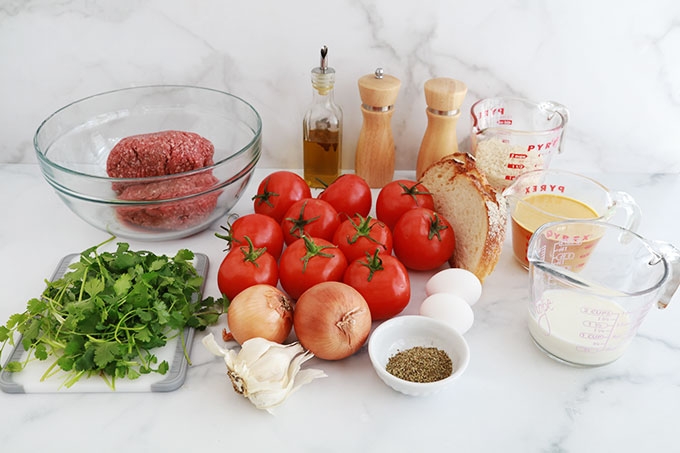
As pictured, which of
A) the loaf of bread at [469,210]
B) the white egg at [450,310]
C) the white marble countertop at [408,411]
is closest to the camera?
the white marble countertop at [408,411]

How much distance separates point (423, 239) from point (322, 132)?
1.24 ft

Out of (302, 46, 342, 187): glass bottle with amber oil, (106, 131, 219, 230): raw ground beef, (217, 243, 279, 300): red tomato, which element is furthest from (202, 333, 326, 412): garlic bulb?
(302, 46, 342, 187): glass bottle with amber oil

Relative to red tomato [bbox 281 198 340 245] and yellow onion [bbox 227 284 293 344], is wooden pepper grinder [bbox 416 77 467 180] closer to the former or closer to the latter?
red tomato [bbox 281 198 340 245]

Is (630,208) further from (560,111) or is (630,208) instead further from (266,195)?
(266,195)

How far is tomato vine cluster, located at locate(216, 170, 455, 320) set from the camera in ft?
3.23

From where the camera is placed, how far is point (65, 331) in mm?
906

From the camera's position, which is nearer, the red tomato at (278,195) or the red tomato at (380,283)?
the red tomato at (380,283)

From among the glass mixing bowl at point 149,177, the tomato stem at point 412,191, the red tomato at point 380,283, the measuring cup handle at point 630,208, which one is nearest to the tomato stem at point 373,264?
the red tomato at point 380,283

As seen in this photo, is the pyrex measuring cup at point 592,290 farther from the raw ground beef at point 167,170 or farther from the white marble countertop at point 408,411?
the raw ground beef at point 167,170

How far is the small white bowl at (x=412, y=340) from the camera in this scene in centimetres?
88

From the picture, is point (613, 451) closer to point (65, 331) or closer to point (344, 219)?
point (344, 219)

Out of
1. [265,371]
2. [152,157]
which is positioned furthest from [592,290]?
[152,157]

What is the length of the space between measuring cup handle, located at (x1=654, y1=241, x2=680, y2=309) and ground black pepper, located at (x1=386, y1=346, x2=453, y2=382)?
0.32 metres

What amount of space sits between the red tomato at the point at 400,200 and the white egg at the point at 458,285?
0.18m
